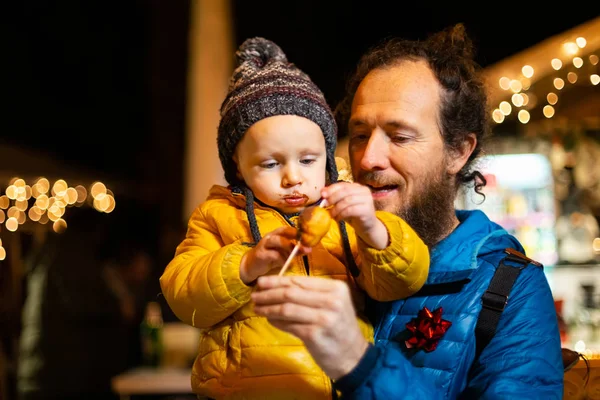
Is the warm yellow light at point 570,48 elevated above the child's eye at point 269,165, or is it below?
above

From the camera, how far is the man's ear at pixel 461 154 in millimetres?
2430

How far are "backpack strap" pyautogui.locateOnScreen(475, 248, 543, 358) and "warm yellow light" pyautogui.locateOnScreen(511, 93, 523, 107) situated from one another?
3.61 meters

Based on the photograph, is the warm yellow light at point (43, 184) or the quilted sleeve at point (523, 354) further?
the warm yellow light at point (43, 184)

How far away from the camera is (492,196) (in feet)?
21.0

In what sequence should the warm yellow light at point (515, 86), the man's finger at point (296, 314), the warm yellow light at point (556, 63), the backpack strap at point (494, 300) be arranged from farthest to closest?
the warm yellow light at point (515, 86) → the warm yellow light at point (556, 63) → the backpack strap at point (494, 300) → the man's finger at point (296, 314)

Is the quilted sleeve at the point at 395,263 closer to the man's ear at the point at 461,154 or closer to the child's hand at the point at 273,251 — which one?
the child's hand at the point at 273,251

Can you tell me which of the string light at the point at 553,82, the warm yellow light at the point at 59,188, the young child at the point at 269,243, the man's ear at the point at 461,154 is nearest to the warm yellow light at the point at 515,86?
the string light at the point at 553,82

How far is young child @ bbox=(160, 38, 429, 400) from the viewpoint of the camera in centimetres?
179

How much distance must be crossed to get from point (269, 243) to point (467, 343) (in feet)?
2.13

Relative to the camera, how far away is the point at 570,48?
15.5 feet

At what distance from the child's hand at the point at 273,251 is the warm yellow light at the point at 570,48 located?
3.66m

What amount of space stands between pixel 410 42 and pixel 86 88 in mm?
17107

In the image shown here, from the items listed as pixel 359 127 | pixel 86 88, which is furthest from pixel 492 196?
pixel 86 88

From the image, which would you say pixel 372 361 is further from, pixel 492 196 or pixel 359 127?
pixel 492 196
